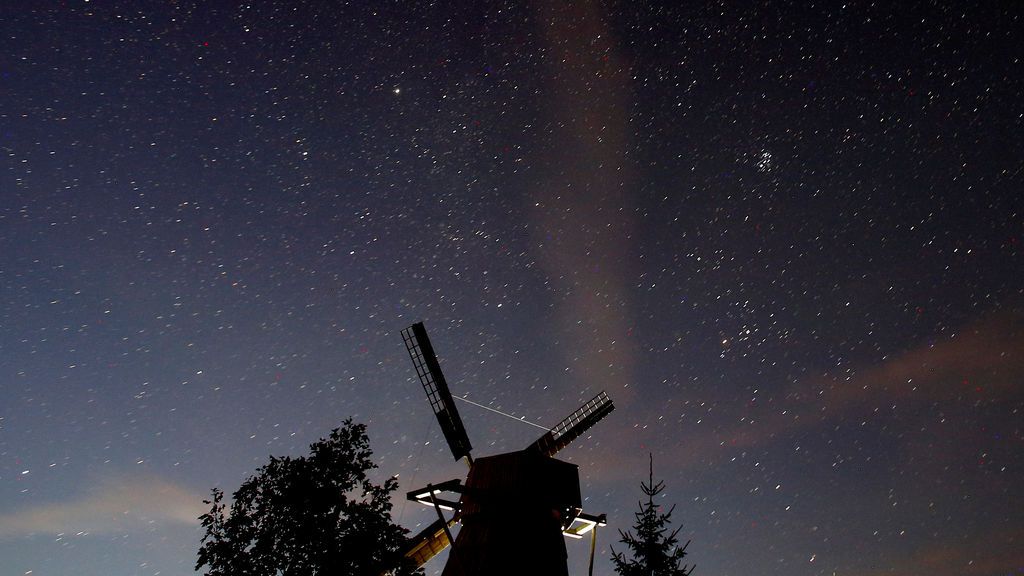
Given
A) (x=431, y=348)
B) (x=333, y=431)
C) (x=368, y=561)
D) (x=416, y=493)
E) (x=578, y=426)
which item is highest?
(x=431, y=348)

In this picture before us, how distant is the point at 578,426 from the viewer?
20.8 m

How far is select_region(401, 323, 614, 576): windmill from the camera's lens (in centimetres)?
1409

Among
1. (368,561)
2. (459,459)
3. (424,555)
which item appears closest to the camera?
A: (368,561)

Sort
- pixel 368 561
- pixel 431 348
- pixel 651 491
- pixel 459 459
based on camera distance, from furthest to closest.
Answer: pixel 431 348 < pixel 651 491 < pixel 459 459 < pixel 368 561

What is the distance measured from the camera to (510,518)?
14.6m

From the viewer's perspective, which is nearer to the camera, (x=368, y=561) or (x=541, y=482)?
Answer: (x=368, y=561)

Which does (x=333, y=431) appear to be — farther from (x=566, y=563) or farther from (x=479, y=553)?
(x=566, y=563)

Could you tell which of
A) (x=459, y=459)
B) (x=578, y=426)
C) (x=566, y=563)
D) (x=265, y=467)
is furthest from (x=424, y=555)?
(x=578, y=426)

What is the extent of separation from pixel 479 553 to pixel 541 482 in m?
2.48

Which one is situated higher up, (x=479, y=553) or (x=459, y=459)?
(x=459, y=459)

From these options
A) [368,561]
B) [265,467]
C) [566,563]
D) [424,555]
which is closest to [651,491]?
[566,563]

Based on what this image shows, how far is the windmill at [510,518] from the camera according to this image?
14.1 meters

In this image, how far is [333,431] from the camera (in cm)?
1537

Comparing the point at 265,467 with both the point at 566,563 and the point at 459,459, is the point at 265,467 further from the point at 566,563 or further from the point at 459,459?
the point at 566,563
